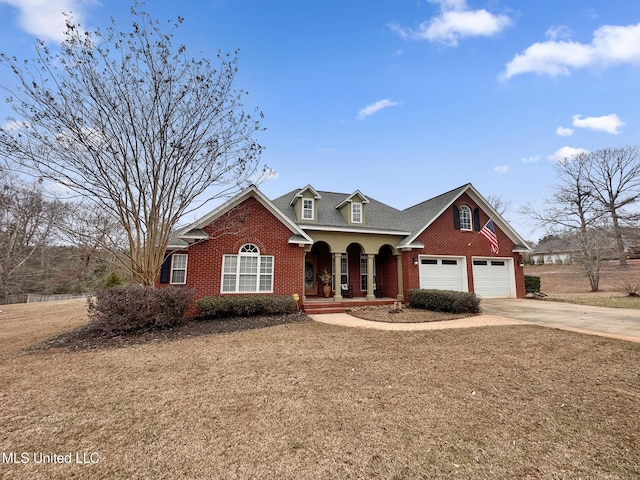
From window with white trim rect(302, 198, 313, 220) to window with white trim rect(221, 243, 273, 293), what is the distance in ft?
11.0

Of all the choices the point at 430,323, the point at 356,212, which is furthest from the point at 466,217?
the point at 430,323

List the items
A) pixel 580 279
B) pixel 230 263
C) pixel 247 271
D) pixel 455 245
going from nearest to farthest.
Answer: pixel 230 263 < pixel 247 271 < pixel 455 245 < pixel 580 279

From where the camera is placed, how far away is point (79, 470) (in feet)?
9.40

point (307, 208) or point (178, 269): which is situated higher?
point (307, 208)

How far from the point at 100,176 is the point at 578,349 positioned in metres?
13.8

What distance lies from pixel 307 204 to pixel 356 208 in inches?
108

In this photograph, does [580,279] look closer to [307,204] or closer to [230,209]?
[307,204]

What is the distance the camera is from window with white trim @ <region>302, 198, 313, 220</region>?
1526 cm

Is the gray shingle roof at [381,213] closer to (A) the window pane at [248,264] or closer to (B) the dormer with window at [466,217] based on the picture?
(B) the dormer with window at [466,217]

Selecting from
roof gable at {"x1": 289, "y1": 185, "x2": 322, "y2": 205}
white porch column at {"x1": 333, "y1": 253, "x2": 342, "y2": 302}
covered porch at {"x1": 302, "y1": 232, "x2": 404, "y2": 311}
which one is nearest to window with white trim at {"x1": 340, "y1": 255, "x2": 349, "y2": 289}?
covered porch at {"x1": 302, "y1": 232, "x2": 404, "y2": 311}

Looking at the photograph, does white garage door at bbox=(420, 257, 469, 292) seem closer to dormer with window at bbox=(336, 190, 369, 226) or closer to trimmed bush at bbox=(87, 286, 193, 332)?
dormer with window at bbox=(336, 190, 369, 226)

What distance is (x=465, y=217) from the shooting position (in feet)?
55.7

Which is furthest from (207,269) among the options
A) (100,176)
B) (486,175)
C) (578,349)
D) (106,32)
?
(486,175)

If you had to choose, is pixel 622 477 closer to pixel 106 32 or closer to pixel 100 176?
pixel 100 176
